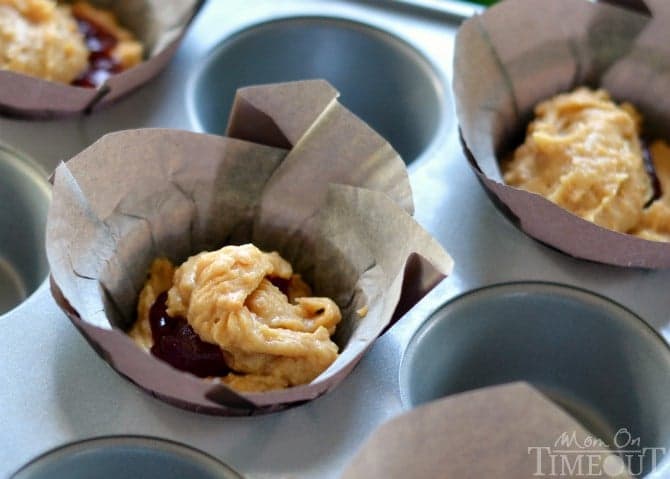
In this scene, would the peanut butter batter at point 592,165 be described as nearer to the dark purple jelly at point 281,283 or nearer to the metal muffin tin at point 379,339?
the metal muffin tin at point 379,339

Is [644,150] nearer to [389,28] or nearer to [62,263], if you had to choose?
[389,28]

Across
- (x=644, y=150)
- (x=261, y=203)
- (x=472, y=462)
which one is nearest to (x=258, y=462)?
(x=472, y=462)

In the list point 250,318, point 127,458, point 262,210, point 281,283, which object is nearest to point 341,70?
point 262,210

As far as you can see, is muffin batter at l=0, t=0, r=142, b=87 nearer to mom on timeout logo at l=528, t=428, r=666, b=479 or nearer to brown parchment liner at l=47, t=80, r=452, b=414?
brown parchment liner at l=47, t=80, r=452, b=414

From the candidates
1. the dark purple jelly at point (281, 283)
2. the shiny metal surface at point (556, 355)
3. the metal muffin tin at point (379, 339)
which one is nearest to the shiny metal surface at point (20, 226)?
the metal muffin tin at point (379, 339)

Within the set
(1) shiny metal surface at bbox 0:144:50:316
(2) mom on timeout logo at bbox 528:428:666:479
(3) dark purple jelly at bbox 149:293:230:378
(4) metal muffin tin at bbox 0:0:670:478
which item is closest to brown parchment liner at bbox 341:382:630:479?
(2) mom on timeout logo at bbox 528:428:666:479

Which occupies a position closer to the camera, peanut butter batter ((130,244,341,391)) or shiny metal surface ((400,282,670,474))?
peanut butter batter ((130,244,341,391))
